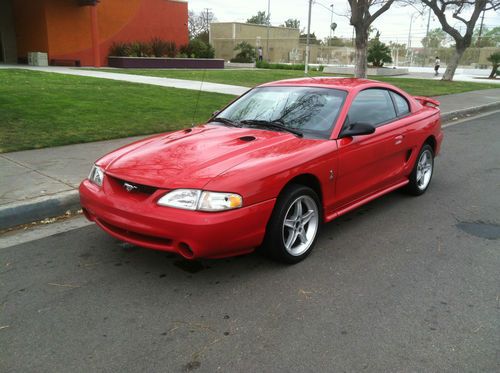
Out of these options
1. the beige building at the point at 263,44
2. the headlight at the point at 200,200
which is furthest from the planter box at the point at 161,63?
the headlight at the point at 200,200

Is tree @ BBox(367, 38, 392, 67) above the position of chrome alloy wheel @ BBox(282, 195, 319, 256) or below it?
above

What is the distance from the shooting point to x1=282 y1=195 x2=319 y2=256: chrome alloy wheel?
3746 millimetres

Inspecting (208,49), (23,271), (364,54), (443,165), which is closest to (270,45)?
(208,49)

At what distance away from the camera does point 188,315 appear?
3025 millimetres

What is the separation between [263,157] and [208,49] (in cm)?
3291

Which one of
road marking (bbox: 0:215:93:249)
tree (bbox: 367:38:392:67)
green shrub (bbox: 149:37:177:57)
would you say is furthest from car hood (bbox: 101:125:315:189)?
tree (bbox: 367:38:392:67)

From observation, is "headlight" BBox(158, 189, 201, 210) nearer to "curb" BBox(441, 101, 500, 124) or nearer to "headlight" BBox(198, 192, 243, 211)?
"headlight" BBox(198, 192, 243, 211)

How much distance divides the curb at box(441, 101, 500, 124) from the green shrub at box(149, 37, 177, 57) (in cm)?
2201

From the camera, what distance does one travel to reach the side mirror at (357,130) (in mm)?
4121

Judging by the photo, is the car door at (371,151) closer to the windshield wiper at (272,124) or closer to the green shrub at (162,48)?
the windshield wiper at (272,124)

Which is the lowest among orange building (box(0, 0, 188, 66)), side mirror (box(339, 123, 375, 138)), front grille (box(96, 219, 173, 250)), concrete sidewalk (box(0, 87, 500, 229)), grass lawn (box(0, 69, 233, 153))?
concrete sidewalk (box(0, 87, 500, 229))

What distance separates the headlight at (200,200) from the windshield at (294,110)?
50.2 inches

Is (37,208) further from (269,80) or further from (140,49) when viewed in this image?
(140,49)

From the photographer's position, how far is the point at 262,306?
10.3 feet
